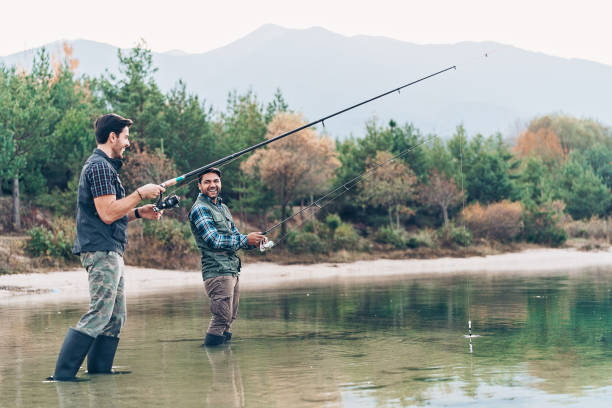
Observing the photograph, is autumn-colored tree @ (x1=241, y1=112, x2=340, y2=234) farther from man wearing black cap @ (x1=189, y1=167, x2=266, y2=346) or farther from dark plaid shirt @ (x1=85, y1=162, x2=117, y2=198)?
dark plaid shirt @ (x1=85, y1=162, x2=117, y2=198)

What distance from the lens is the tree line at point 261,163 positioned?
3431 centimetres

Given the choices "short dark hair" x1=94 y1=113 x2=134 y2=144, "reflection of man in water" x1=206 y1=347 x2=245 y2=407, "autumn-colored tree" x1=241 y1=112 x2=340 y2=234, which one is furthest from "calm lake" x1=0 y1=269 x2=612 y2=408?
"autumn-colored tree" x1=241 y1=112 x2=340 y2=234

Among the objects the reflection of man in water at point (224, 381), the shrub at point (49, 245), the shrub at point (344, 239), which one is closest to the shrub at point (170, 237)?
the shrub at point (49, 245)

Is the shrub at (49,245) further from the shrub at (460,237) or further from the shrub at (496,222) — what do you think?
the shrub at (496,222)

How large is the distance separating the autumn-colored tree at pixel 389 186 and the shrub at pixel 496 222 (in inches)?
123

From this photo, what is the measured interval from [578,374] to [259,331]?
500 cm

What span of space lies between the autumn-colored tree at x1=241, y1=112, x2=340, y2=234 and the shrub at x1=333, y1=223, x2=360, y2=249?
3076 mm

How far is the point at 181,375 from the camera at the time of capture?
799 centimetres

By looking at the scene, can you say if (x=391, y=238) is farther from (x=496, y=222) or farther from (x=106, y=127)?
(x=106, y=127)

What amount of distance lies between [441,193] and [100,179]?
3851 centimetres

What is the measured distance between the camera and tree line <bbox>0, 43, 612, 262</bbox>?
34.3 meters

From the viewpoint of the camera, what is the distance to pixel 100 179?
764cm

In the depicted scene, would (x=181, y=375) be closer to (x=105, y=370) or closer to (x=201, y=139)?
(x=105, y=370)

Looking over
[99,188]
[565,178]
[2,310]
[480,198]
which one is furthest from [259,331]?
[565,178]
